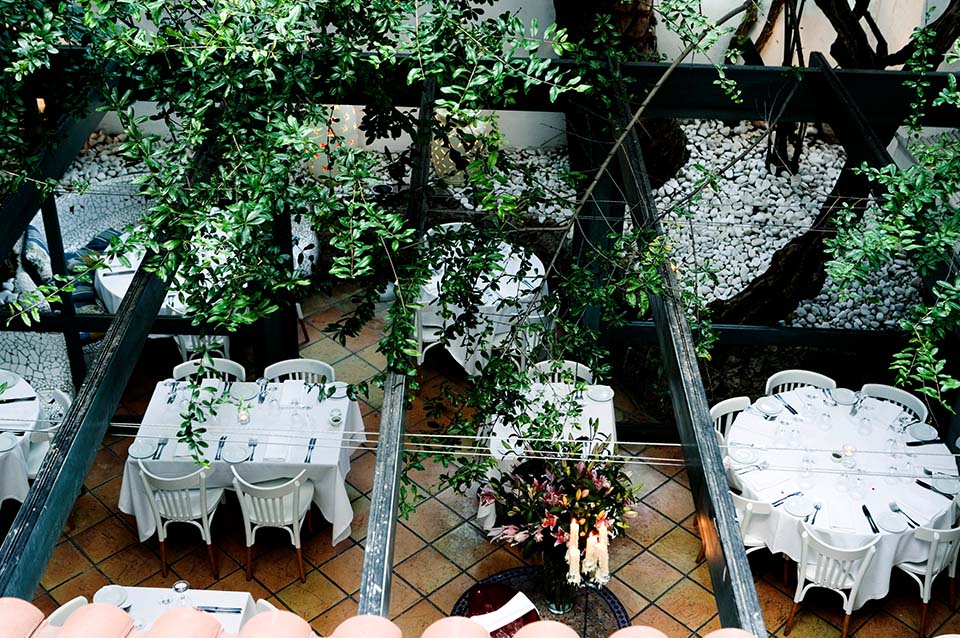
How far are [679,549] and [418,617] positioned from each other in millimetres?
1770

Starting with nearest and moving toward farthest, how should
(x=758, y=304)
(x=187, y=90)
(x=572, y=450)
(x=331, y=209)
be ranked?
1. (x=331, y=209)
2. (x=187, y=90)
3. (x=572, y=450)
4. (x=758, y=304)

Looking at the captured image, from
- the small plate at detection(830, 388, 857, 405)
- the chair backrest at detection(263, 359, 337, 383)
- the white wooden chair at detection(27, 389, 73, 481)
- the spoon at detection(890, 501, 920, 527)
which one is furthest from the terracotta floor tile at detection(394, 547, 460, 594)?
the small plate at detection(830, 388, 857, 405)

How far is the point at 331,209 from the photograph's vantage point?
386cm

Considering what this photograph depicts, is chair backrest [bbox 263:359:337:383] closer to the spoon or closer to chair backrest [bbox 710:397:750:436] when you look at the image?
chair backrest [bbox 710:397:750:436]

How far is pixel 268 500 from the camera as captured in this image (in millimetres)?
6012

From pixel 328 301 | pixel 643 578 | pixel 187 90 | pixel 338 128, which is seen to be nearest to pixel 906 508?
pixel 643 578

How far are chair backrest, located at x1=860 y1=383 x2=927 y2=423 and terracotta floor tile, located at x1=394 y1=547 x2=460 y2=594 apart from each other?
3013 millimetres

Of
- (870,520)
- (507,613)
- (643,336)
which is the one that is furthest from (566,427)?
(870,520)

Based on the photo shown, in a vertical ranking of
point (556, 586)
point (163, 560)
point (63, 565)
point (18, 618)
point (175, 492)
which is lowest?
point (63, 565)

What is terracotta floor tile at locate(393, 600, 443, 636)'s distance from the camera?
5848mm

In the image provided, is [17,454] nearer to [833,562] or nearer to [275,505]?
[275,505]

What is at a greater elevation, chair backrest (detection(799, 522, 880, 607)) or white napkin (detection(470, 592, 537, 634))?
chair backrest (detection(799, 522, 880, 607))

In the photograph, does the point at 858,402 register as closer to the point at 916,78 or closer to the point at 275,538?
the point at 916,78

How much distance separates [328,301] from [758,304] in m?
3.69
